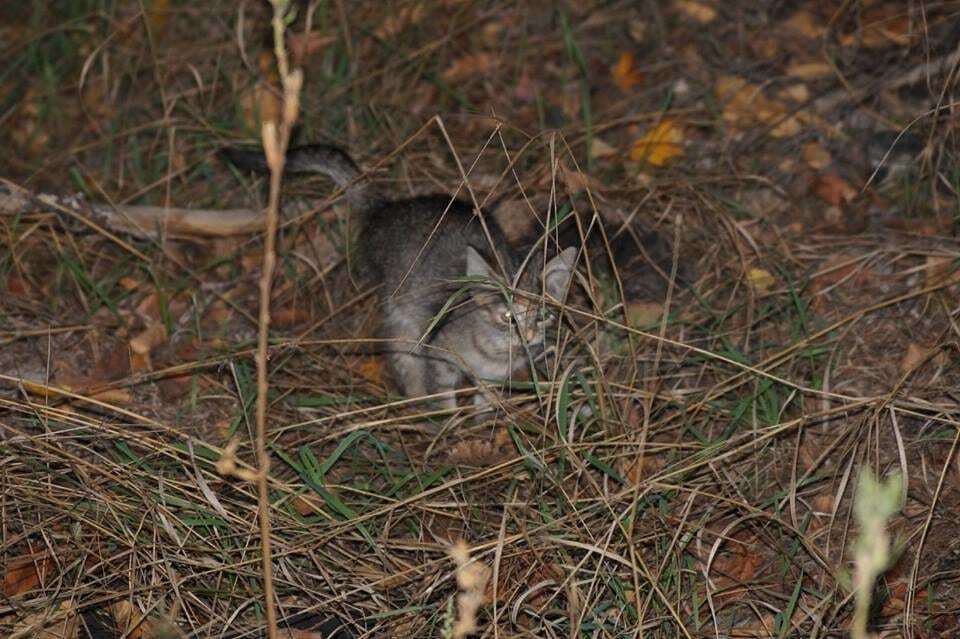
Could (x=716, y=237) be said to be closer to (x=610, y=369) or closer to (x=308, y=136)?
(x=610, y=369)

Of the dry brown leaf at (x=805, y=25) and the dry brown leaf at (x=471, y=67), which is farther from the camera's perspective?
the dry brown leaf at (x=471, y=67)

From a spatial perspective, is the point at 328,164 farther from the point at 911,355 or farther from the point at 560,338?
the point at 911,355

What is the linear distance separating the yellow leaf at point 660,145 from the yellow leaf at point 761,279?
0.85m

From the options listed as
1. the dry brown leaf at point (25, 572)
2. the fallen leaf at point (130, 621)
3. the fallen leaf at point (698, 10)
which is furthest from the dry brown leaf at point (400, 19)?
the fallen leaf at point (130, 621)

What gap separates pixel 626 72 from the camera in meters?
5.60

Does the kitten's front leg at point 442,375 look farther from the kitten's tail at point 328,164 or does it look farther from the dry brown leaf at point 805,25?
the dry brown leaf at point 805,25

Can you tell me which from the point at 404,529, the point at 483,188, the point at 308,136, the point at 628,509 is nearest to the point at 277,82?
the point at 308,136

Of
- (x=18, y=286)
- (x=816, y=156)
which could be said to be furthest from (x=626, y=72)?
(x=18, y=286)

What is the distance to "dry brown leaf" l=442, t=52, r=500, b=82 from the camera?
565cm

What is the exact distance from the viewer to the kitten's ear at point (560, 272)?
374 centimetres

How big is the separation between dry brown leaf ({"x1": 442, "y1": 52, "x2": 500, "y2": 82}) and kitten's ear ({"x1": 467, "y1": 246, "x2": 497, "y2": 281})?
2.01m

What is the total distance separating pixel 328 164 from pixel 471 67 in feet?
4.92

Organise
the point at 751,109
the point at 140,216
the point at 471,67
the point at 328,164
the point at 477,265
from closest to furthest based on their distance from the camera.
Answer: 1. the point at 477,265
2. the point at 328,164
3. the point at 140,216
4. the point at 751,109
5. the point at 471,67

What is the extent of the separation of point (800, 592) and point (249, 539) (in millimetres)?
1606
